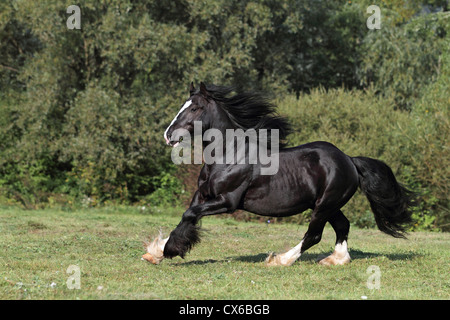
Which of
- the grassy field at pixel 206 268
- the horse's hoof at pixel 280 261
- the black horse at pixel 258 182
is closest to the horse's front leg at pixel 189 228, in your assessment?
the black horse at pixel 258 182

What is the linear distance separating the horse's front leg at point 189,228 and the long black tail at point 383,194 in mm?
2036

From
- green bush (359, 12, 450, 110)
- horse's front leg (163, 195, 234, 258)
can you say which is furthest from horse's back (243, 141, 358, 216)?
green bush (359, 12, 450, 110)

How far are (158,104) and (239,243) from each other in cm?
997

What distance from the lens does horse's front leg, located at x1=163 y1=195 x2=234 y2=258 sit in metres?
7.08

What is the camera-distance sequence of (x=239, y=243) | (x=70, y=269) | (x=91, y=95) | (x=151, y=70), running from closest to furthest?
1. (x=70, y=269)
2. (x=239, y=243)
3. (x=91, y=95)
4. (x=151, y=70)

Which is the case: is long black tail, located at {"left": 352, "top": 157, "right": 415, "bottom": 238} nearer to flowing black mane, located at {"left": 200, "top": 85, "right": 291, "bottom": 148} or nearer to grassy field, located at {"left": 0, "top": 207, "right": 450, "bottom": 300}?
grassy field, located at {"left": 0, "top": 207, "right": 450, "bottom": 300}

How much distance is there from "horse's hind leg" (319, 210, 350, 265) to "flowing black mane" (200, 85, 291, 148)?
1292 mm

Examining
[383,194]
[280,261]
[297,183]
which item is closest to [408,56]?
[383,194]

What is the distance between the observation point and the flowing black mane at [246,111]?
7.76 m

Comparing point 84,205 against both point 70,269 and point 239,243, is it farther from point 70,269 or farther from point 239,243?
point 70,269

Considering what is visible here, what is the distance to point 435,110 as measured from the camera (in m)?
17.0

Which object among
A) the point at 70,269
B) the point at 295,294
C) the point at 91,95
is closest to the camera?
the point at 295,294

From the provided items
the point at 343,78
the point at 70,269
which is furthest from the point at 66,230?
the point at 343,78
